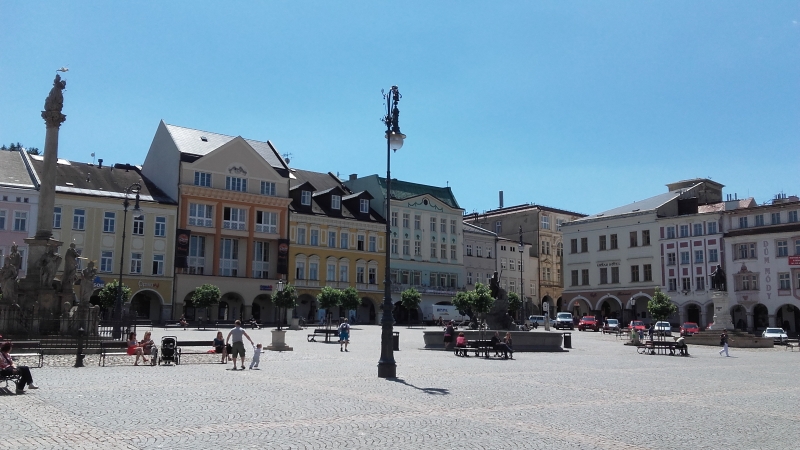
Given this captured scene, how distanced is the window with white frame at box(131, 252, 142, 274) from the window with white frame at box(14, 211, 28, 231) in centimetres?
804

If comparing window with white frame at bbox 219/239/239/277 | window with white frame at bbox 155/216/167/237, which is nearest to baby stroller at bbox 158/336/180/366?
window with white frame at bbox 155/216/167/237

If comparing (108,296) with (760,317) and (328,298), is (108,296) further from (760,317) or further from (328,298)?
(760,317)

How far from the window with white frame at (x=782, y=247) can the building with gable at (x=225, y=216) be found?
4115cm

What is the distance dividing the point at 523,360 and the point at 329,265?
4403cm

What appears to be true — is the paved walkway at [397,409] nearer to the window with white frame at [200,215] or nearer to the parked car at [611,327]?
the parked car at [611,327]

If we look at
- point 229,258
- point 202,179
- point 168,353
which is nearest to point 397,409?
point 168,353

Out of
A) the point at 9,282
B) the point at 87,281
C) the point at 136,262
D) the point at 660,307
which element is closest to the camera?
the point at 9,282

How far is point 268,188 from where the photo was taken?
65.2 meters

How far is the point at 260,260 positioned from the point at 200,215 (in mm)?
6887

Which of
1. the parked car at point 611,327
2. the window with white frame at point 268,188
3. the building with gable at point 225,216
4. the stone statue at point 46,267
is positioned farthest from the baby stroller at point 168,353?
the window with white frame at point 268,188

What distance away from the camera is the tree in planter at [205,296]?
182ft

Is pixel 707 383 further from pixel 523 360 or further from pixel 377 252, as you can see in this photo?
pixel 377 252

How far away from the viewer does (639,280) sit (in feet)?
226

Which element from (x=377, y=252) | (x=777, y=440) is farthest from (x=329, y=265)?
(x=777, y=440)
